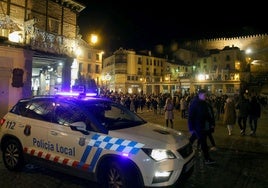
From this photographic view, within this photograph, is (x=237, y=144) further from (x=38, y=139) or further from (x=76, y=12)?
(x=76, y=12)

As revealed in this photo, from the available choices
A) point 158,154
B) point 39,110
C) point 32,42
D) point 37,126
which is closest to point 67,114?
point 37,126

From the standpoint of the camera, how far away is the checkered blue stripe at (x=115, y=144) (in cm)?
456

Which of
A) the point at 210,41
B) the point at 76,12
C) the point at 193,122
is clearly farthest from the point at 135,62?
the point at 193,122

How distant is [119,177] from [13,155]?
3.05 m

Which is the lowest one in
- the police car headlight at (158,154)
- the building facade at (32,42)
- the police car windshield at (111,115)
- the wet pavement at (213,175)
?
the wet pavement at (213,175)

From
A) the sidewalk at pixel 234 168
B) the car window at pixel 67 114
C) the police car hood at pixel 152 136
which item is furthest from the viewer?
the sidewalk at pixel 234 168

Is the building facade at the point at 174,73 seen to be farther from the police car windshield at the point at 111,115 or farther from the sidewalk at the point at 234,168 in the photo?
the police car windshield at the point at 111,115

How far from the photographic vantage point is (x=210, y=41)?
93.2 meters

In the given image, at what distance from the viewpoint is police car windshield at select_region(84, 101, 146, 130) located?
209 inches

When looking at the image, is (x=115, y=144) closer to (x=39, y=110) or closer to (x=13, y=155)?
(x=39, y=110)

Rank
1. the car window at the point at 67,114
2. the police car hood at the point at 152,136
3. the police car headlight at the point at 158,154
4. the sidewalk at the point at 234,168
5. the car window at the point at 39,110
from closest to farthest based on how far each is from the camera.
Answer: the police car headlight at the point at 158,154 < the police car hood at the point at 152,136 < the car window at the point at 67,114 < the sidewalk at the point at 234,168 < the car window at the point at 39,110

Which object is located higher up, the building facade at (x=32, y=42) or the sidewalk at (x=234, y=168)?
the building facade at (x=32, y=42)

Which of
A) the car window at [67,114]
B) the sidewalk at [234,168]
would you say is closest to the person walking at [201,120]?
the sidewalk at [234,168]

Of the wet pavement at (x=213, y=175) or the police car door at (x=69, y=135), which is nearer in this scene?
the police car door at (x=69, y=135)
